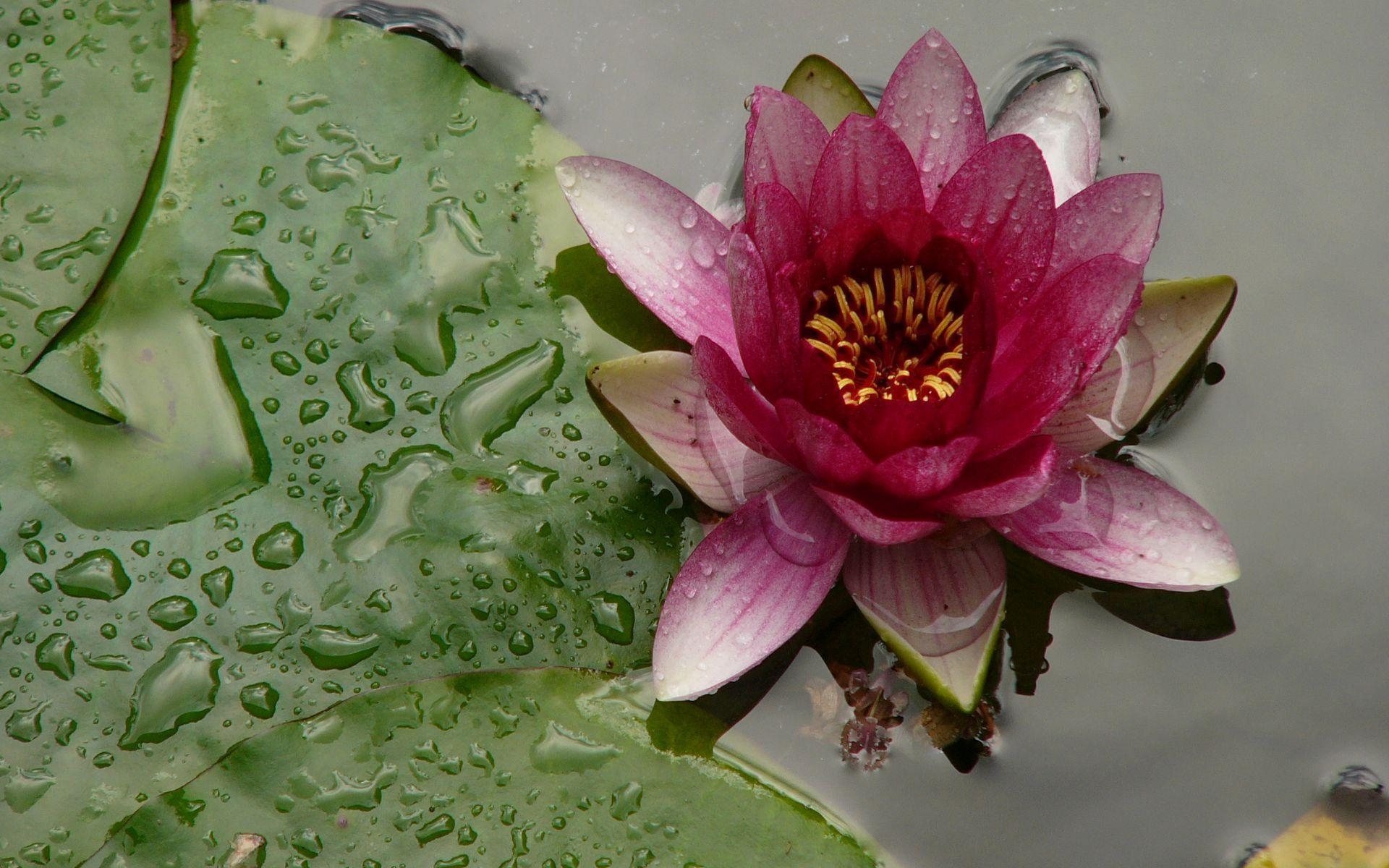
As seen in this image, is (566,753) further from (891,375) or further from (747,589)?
(891,375)

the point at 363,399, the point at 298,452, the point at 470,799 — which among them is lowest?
the point at 470,799

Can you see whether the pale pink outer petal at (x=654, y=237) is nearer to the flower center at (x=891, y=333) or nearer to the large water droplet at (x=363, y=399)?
the flower center at (x=891, y=333)

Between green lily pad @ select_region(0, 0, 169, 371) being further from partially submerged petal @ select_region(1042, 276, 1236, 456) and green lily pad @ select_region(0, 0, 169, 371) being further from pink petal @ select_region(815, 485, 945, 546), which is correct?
partially submerged petal @ select_region(1042, 276, 1236, 456)

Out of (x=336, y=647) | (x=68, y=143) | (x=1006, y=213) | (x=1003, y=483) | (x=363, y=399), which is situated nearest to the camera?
(x=1003, y=483)

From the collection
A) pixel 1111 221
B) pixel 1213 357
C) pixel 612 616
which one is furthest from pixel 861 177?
pixel 1213 357

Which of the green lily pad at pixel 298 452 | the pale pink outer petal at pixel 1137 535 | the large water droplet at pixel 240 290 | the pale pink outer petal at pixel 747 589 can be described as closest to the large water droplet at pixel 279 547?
the green lily pad at pixel 298 452

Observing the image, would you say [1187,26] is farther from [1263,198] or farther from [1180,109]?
[1263,198]

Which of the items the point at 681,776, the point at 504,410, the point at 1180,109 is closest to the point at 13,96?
the point at 504,410
